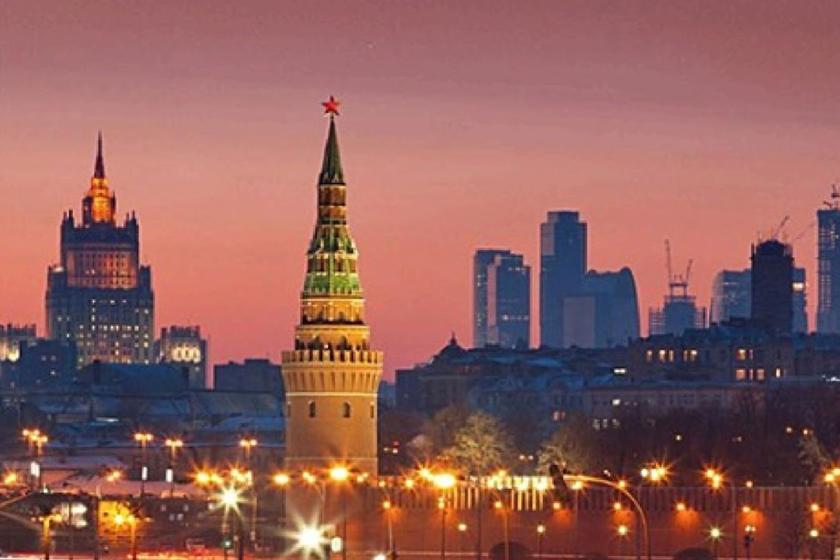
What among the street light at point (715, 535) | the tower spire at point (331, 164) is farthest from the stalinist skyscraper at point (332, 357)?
the street light at point (715, 535)

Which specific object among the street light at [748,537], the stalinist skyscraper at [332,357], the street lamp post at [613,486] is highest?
the stalinist skyscraper at [332,357]

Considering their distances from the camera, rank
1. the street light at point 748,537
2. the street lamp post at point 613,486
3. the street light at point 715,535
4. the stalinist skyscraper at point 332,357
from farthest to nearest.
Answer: the stalinist skyscraper at point 332,357 → the street light at point 715,535 → the street light at point 748,537 → the street lamp post at point 613,486

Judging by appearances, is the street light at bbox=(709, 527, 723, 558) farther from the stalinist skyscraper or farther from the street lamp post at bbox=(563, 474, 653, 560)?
the stalinist skyscraper

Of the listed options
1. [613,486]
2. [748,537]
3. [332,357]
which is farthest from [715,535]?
[613,486]

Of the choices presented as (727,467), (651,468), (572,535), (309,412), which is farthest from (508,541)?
(727,467)

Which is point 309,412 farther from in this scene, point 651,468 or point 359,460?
point 651,468

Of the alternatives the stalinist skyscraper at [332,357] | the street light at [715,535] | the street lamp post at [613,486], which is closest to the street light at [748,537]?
the street light at [715,535]

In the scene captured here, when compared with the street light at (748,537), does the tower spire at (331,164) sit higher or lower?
higher

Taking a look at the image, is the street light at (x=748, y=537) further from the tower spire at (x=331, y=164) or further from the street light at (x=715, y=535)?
the tower spire at (x=331, y=164)

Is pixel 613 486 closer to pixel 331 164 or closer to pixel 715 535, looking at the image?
pixel 715 535

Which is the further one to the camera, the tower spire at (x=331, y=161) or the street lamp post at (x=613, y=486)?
the tower spire at (x=331, y=161)

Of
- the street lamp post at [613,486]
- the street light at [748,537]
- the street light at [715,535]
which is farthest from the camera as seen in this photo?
the street light at [715,535]

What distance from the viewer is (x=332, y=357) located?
16800cm

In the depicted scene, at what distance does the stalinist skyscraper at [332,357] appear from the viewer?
167m
